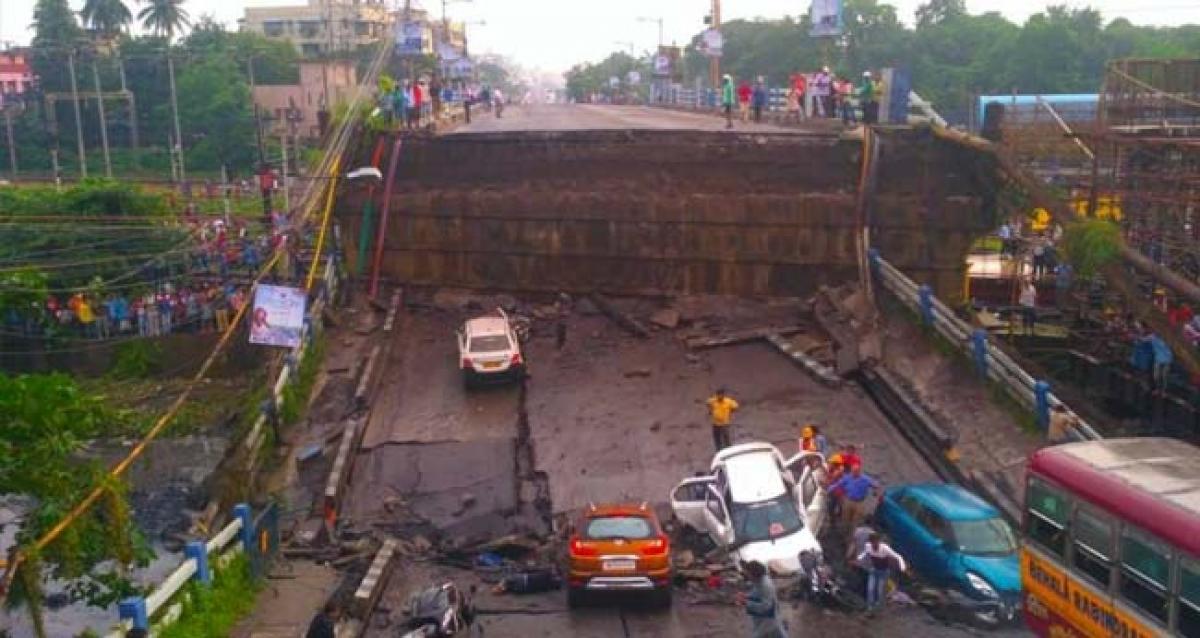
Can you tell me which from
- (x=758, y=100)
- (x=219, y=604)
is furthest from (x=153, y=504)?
(x=758, y=100)

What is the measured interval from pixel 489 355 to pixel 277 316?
262 inches

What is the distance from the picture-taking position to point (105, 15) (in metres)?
106

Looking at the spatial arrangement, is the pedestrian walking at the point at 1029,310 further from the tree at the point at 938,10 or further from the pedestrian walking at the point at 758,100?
the tree at the point at 938,10

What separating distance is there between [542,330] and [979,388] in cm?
1110

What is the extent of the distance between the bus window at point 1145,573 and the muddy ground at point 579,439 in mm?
4920

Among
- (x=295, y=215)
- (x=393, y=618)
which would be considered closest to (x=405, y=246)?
(x=295, y=215)

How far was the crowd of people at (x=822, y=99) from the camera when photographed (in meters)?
33.6

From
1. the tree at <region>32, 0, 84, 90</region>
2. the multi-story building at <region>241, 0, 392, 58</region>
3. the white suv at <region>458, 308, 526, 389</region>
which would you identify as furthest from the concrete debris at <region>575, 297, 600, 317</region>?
the multi-story building at <region>241, 0, 392, 58</region>

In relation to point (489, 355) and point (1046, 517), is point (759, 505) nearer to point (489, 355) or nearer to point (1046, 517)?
point (1046, 517)

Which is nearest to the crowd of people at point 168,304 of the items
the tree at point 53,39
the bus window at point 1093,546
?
the bus window at point 1093,546

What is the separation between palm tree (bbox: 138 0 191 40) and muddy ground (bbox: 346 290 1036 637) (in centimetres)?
9209

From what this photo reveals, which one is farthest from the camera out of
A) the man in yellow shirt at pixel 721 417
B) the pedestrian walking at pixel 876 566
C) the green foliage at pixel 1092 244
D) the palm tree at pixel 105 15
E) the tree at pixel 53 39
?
the palm tree at pixel 105 15

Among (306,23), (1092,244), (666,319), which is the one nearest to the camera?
(1092,244)

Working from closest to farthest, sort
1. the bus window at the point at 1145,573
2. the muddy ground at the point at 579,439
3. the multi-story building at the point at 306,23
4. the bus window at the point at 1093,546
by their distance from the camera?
1. the bus window at the point at 1145,573
2. the bus window at the point at 1093,546
3. the muddy ground at the point at 579,439
4. the multi-story building at the point at 306,23
